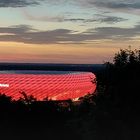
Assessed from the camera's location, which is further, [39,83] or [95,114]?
[39,83]

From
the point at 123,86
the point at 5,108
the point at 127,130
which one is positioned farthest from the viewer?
the point at 5,108

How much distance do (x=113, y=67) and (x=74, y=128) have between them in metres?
3.37

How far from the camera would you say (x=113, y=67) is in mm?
22641

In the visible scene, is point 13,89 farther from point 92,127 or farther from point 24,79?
point 92,127

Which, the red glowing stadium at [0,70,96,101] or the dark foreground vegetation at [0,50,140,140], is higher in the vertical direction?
the dark foreground vegetation at [0,50,140,140]

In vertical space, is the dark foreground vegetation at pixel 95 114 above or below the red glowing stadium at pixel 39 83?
above

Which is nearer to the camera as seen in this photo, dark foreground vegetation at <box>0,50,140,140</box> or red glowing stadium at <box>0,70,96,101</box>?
dark foreground vegetation at <box>0,50,140,140</box>

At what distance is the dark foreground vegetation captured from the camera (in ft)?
63.8

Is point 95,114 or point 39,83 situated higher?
point 95,114

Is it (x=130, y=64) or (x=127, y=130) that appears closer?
(x=127, y=130)

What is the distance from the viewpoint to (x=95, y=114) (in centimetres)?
2000

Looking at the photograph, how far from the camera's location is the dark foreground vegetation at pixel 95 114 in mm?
19453

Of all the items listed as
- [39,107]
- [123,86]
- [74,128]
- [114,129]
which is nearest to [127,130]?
[114,129]

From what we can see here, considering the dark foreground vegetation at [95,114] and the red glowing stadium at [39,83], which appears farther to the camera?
the red glowing stadium at [39,83]
